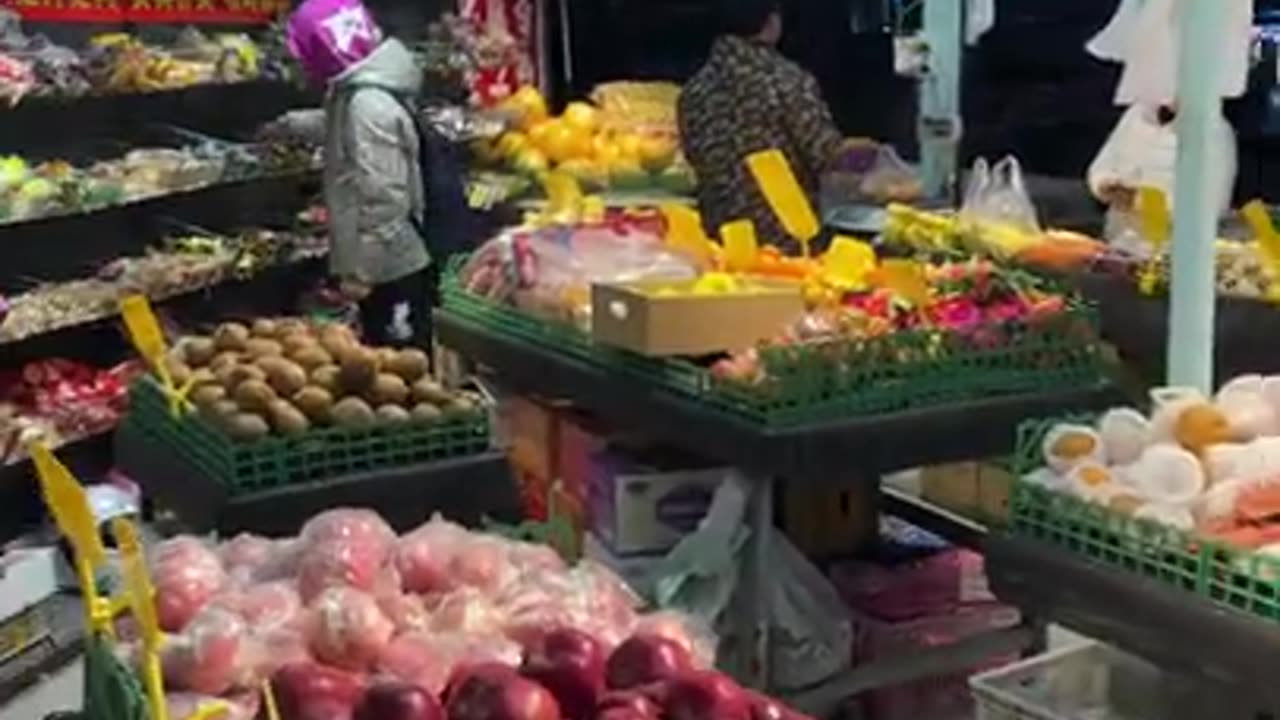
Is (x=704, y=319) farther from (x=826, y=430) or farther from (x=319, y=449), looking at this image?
(x=319, y=449)

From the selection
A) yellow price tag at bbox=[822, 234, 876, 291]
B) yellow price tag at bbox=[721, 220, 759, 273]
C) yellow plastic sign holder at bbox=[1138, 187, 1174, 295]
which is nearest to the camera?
yellow plastic sign holder at bbox=[1138, 187, 1174, 295]

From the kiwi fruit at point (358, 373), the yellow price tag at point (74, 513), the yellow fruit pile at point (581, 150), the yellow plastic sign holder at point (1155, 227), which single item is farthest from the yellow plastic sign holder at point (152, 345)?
the yellow fruit pile at point (581, 150)

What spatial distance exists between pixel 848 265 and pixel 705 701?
7.47 feet

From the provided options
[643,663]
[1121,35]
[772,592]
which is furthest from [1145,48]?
[643,663]

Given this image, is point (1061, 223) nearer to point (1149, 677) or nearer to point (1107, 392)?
point (1107, 392)

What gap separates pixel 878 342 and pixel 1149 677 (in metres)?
0.97

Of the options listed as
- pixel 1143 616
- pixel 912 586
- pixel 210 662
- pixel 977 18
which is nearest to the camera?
pixel 210 662

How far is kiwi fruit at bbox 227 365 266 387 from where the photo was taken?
3.16m

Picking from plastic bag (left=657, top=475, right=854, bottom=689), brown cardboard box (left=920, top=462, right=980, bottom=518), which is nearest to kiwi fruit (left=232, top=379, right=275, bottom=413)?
plastic bag (left=657, top=475, right=854, bottom=689)

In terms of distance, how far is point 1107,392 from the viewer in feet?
12.0

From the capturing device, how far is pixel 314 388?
311cm

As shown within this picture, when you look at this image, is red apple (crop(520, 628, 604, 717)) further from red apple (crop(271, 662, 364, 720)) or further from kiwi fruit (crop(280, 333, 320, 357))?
kiwi fruit (crop(280, 333, 320, 357))

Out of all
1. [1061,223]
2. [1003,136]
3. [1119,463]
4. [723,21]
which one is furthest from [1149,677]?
[723,21]

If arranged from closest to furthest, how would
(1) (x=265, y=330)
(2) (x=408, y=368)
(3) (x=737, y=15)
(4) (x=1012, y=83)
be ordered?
(2) (x=408, y=368) → (1) (x=265, y=330) → (4) (x=1012, y=83) → (3) (x=737, y=15)
